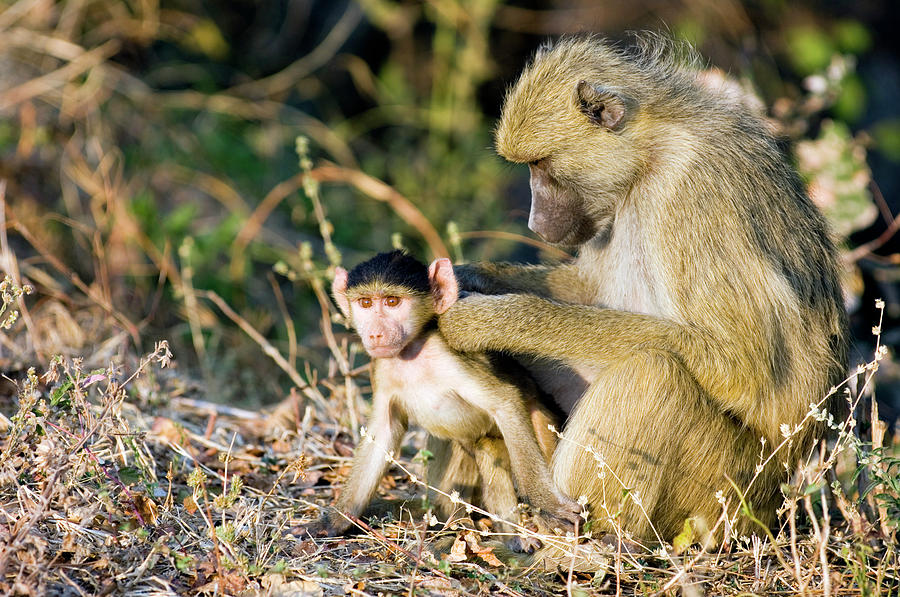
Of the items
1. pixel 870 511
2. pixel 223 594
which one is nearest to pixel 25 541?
pixel 223 594

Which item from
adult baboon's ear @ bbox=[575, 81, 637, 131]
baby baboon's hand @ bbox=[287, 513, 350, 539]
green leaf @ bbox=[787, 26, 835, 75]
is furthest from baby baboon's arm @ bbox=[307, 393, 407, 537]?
green leaf @ bbox=[787, 26, 835, 75]

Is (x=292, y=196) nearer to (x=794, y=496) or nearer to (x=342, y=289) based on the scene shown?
(x=342, y=289)

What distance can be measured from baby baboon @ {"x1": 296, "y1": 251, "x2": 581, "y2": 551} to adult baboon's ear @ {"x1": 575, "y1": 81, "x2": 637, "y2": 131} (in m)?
0.69

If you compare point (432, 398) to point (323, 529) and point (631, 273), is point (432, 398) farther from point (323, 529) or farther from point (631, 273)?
point (631, 273)

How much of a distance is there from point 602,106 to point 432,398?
43.3 inches

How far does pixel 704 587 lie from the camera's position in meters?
2.84

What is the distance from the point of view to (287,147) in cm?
831

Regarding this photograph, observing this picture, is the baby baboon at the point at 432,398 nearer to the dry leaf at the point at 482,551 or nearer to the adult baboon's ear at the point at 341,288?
the adult baboon's ear at the point at 341,288

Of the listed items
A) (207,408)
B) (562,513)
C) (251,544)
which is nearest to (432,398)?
(562,513)

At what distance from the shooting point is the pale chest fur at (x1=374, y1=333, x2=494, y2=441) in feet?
10.1

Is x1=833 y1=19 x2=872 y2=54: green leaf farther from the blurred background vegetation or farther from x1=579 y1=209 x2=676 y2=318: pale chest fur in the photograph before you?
x1=579 y1=209 x2=676 y2=318: pale chest fur

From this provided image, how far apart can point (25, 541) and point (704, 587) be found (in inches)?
73.1

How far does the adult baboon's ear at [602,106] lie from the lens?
A: 125 inches

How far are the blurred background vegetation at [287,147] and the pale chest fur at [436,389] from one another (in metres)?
0.88
